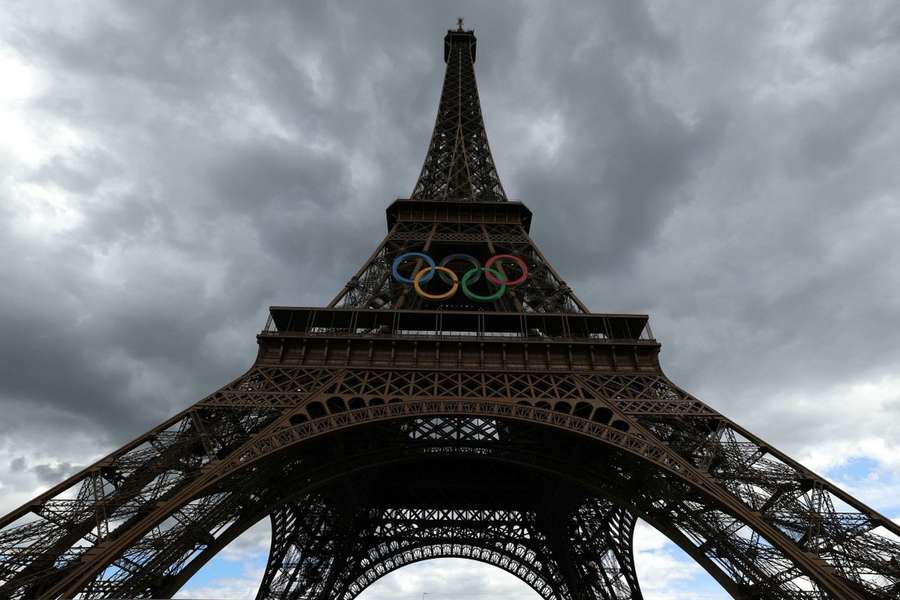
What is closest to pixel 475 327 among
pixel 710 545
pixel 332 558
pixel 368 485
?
pixel 368 485

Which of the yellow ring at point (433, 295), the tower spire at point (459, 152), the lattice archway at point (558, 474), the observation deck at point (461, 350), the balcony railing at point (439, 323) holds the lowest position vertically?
the lattice archway at point (558, 474)

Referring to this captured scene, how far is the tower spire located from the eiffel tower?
357 centimetres

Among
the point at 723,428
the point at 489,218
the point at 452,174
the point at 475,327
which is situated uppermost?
the point at 452,174

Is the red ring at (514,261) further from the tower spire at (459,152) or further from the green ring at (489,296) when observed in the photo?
the tower spire at (459,152)

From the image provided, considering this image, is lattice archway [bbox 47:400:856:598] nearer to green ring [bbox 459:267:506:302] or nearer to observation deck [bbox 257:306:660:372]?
observation deck [bbox 257:306:660:372]

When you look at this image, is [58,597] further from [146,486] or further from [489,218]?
[489,218]

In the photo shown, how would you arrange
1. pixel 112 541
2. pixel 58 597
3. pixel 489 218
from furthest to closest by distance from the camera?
pixel 489 218, pixel 112 541, pixel 58 597

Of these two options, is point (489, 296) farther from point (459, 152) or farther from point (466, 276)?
point (459, 152)

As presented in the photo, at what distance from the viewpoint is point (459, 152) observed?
33.7 m

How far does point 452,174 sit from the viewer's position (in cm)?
3203

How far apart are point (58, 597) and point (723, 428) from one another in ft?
60.5

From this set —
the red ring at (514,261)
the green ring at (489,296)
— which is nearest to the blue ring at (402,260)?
the green ring at (489,296)

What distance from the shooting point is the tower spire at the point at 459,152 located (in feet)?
102

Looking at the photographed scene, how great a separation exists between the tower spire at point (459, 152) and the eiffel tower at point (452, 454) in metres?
3.57
